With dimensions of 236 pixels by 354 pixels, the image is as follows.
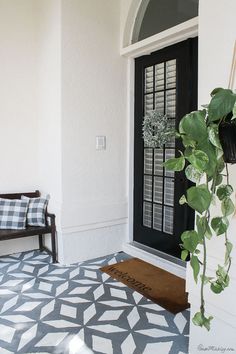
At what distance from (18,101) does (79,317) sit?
2454 millimetres

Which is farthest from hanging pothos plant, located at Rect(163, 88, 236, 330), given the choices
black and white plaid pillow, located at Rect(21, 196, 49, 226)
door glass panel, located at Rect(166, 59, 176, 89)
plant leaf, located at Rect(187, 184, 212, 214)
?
black and white plaid pillow, located at Rect(21, 196, 49, 226)

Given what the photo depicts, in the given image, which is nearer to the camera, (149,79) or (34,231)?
(34,231)

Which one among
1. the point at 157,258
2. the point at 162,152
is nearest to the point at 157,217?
the point at 157,258

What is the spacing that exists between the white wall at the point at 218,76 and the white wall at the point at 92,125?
176 cm

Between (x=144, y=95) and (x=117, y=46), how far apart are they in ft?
2.07

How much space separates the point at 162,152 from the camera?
10.7 ft

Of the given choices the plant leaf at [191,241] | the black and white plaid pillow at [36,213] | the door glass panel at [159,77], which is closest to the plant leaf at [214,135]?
the plant leaf at [191,241]

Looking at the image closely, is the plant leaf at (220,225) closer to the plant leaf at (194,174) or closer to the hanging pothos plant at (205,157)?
the hanging pothos plant at (205,157)

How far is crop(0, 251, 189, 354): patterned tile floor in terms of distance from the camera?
1901 mm

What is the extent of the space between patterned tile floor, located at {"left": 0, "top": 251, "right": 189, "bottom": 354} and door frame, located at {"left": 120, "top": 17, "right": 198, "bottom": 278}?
0.58 metres

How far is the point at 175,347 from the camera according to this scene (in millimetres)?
1879

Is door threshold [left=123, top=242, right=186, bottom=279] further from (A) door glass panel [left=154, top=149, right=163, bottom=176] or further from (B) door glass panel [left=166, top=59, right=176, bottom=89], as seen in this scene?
(B) door glass panel [left=166, top=59, right=176, bottom=89]

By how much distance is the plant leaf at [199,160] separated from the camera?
45.4 inches

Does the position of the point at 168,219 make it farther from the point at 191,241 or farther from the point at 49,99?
the point at 191,241
